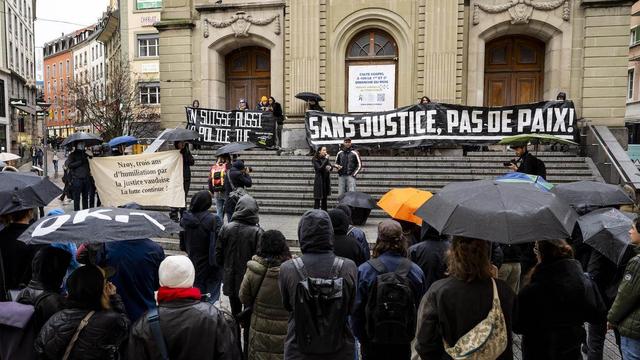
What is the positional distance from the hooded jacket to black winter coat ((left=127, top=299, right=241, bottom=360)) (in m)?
2.39

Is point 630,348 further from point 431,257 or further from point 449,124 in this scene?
point 449,124

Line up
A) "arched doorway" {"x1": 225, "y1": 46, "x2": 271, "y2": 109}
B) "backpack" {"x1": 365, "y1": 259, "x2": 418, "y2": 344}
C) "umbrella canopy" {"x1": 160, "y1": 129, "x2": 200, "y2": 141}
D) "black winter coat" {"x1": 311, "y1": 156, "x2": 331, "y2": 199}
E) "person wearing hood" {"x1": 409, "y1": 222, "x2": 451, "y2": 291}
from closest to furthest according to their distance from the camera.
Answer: "backpack" {"x1": 365, "y1": 259, "x2": 418, "y2": 344}, "person wearing hood" {"x1": 409, "y1": 222, "x2": 451, "y2": 291}, "umbrella canopy" {"x1": 160, "y1": 129, "x2": 200, "y2": 141}, "black winter coat" {"x1": 311, "y1": 156, "x2": 331, "y2": 199}, "arched doorway" {"x1": 225, "y1": 46, "x2": 271, "y2": 109}

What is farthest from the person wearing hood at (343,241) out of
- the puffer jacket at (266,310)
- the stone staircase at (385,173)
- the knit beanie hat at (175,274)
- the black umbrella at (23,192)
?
the stone staircase at (385,173)

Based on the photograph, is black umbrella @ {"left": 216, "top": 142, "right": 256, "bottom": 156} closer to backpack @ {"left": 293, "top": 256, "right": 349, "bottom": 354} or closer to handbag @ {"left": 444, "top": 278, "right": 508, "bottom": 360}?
backpack @ {"left": 293, "top": 256, "right": 349, "bottom": 354}

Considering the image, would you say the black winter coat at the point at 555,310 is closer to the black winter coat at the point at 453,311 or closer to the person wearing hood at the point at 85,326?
the black winter coat at the point at 453,311

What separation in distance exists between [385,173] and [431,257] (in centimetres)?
1124

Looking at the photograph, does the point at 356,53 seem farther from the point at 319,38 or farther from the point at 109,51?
the point at 109,51

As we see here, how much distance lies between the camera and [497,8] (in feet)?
65.0

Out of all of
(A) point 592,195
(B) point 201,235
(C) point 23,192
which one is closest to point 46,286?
(C) point 23,192

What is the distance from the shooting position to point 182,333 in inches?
122

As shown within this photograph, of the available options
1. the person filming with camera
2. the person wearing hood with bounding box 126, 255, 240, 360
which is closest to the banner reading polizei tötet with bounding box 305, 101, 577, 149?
the person filming with camera

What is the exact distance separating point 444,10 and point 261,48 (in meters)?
8.23

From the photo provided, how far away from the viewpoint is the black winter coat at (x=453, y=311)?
3172mm

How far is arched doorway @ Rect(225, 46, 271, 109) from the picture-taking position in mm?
23297
